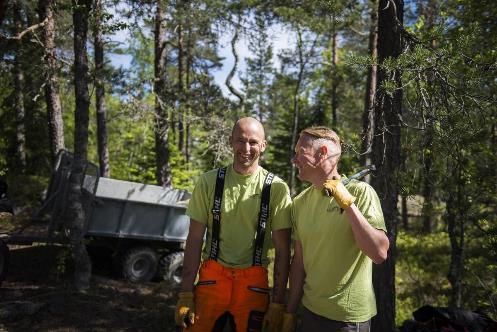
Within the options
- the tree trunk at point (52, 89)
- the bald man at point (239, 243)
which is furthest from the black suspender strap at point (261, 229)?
the tree trunk at point (52, 89)

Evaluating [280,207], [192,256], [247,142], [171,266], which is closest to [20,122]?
[171,266]

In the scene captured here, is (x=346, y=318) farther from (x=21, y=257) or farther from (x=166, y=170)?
(x=166, y=170)

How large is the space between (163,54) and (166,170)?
3.52 meters

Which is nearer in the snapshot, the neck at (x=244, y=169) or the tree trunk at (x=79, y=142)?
the neck at (x=244, y=169)

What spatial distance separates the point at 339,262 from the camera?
97.6 inches

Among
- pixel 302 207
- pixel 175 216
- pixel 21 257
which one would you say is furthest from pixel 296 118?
pixel 302 207

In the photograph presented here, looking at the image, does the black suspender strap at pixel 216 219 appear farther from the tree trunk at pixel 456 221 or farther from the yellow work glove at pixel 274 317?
the tree trunk at pixel 456 221

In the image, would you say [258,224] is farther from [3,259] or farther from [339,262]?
[3,259]

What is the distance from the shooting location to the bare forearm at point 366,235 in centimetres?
226

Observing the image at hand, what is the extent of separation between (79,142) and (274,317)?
4.92 m

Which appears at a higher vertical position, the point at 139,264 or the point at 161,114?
the point at 161,114

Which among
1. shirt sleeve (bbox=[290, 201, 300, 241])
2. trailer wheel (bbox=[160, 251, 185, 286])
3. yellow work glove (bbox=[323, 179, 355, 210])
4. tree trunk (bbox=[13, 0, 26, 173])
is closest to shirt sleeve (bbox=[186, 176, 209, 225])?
shirt sleeve (bbox=[290, 201, 300, 241])

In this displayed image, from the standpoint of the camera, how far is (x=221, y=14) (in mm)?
11867

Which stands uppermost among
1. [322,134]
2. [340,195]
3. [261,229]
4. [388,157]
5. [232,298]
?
[388,157]
